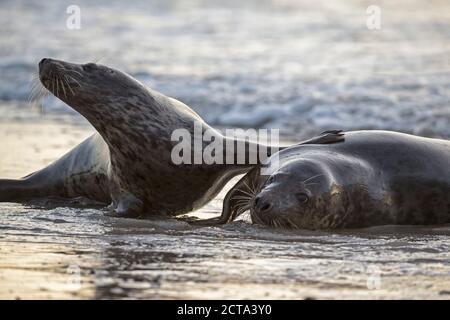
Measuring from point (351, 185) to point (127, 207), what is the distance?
1.59 meters

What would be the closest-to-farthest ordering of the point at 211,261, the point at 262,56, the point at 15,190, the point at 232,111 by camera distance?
the point at 211,261 < the point at 15,190 < the point at 232,111 < the point at 262,56

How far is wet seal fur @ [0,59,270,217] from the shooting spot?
6910 millimetres

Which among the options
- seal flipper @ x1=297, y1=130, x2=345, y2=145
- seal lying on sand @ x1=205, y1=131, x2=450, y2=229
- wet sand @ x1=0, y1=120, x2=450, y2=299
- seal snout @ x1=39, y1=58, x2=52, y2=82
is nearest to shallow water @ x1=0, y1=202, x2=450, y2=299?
wet sand @ x1=0, y1=120, x2=450, y2=299

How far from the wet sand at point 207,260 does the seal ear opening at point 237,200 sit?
0.08 metres

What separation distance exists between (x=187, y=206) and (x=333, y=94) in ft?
21.4

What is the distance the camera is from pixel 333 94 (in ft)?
43.4

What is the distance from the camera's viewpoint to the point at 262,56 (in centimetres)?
1734

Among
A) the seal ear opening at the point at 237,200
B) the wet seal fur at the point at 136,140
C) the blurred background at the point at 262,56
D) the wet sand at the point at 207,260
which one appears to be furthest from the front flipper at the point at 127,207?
the blurred background at the point at 262,56

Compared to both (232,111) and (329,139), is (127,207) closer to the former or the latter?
(329,139)

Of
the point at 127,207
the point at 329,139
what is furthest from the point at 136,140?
the point at 329,139

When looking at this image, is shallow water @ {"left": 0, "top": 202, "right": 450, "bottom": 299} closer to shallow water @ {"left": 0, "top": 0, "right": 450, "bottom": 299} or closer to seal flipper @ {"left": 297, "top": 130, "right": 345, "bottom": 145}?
shallow water @ {"left": 0, "top": 0, "right": 450, "bottom": 299}

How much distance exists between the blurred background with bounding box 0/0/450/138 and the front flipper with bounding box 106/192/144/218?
4.27 m

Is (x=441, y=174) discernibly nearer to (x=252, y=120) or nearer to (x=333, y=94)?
(x=252, y=120)

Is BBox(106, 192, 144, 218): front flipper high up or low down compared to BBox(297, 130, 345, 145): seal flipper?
down
